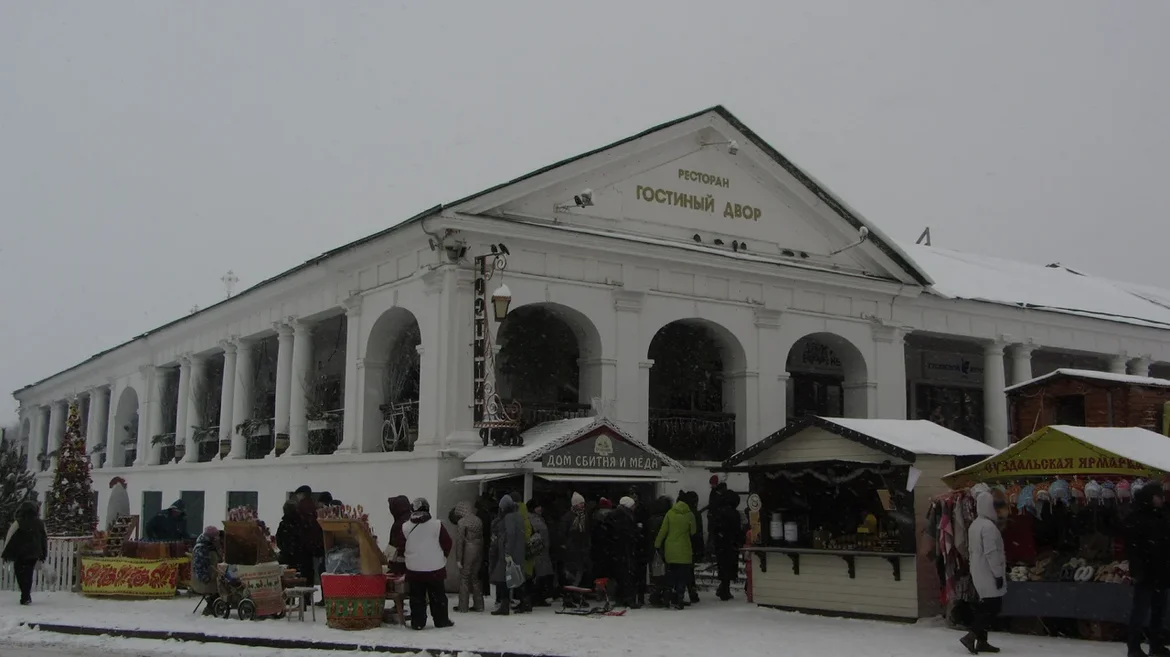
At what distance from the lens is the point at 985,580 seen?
12156mm

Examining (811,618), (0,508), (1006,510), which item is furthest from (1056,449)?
(0,508)

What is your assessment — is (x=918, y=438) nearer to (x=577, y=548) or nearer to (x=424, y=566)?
(x=577, y=548)

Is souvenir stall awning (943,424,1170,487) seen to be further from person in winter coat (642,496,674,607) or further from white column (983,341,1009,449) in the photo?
white column (983,341,1009,449)

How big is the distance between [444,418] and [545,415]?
2233mm

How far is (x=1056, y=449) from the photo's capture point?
13305 millimetres

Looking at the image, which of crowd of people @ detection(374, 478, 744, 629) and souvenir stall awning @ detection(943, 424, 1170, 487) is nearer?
souvenir stall awning @ detection(943, 424, 1170, 487)

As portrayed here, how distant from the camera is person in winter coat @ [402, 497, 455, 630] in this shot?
45.4 feet

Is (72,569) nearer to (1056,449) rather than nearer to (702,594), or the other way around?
(702,594)

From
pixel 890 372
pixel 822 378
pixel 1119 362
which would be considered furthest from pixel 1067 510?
pixel 1119 362

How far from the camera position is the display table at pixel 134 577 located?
705 inches

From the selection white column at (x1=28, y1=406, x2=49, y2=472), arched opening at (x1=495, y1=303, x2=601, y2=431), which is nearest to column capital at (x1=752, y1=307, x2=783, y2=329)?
arched opening at (x1=495, y1=303, x2=601, y2=431)

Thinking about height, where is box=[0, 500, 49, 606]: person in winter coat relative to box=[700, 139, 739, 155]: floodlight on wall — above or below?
below

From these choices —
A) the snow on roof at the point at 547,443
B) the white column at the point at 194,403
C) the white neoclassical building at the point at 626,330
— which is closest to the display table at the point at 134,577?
the white neoclassical building at the point at 626,330

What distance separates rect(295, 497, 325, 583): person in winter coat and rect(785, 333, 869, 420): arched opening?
38.1 ft
